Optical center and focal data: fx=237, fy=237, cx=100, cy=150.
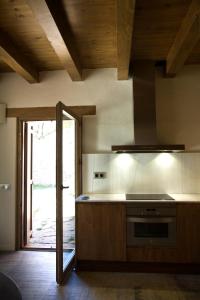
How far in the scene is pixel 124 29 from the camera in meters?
2.20

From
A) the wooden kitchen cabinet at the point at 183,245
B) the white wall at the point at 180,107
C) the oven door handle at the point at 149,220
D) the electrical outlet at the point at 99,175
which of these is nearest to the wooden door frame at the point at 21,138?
the electrical outlet at the point at 99,175

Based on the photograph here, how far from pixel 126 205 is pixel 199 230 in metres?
0.90

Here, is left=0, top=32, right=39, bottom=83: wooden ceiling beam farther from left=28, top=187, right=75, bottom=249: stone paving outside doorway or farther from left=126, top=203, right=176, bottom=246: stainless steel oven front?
left=126, top=203, right=176, bottom=246: stainless steel oven front

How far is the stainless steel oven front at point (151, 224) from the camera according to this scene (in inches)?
113

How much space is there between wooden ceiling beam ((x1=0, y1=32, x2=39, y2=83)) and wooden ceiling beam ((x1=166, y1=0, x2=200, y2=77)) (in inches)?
76.6

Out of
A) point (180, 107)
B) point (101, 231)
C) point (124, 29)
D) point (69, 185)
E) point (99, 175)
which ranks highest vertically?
point (124, 29)

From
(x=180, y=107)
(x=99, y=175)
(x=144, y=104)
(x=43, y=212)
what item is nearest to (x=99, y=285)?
(x=99, y=175)

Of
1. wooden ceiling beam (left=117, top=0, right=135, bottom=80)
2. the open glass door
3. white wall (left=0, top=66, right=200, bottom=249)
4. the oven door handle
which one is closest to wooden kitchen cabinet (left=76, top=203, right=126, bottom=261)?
the oven door handle

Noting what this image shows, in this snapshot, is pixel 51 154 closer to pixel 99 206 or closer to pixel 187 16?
pixel 99 206

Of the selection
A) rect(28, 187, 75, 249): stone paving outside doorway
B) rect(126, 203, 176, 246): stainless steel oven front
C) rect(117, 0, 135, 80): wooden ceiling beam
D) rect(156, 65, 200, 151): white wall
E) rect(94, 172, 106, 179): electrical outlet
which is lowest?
rect(28, 187, 75, 249): stone paving outside doorway

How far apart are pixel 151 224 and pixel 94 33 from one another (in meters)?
2.34

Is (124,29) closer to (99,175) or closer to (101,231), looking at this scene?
(99,175)

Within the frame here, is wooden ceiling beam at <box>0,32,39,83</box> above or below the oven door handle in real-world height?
above

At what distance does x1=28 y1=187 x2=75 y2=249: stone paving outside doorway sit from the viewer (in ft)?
10.8
